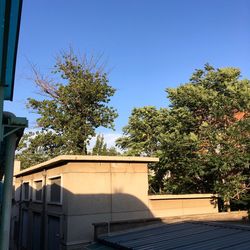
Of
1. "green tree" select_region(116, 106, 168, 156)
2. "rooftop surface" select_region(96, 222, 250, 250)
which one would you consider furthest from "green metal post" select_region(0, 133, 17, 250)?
"green tree" select_region(116, 106, 168, 156)

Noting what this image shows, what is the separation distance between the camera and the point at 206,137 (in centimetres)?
1850

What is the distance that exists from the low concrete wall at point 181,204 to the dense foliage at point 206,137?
3.02 ft

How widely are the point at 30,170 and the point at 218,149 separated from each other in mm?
9517

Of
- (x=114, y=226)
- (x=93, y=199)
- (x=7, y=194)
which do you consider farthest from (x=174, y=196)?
(x=7, y=194)

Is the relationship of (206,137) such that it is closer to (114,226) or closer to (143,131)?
(143,131)

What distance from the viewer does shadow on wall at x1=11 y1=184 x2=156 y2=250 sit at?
494 inches

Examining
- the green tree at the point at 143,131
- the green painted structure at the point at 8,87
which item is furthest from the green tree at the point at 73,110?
the green painted structure at the point at 8,87

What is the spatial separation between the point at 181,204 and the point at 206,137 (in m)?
4.77

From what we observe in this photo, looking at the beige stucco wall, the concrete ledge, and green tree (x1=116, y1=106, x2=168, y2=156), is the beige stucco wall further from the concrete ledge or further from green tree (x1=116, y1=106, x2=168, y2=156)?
green tree (x1=116, y1=106, x2=168, y2=156)

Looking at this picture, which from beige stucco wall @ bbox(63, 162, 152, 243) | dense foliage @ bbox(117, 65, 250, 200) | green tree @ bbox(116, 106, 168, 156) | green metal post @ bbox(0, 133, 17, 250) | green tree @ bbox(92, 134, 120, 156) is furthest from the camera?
green tree @ bbox(92, 134, 120, 156)

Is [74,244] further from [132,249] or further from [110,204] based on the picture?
[132,249]

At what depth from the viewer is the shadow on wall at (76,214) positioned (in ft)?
41.1

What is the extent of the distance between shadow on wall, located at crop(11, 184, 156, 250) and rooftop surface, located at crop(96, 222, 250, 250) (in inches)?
39.6

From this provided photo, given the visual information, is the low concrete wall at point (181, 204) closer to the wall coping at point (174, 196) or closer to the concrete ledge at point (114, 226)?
the wall coping at point (174, 196)
